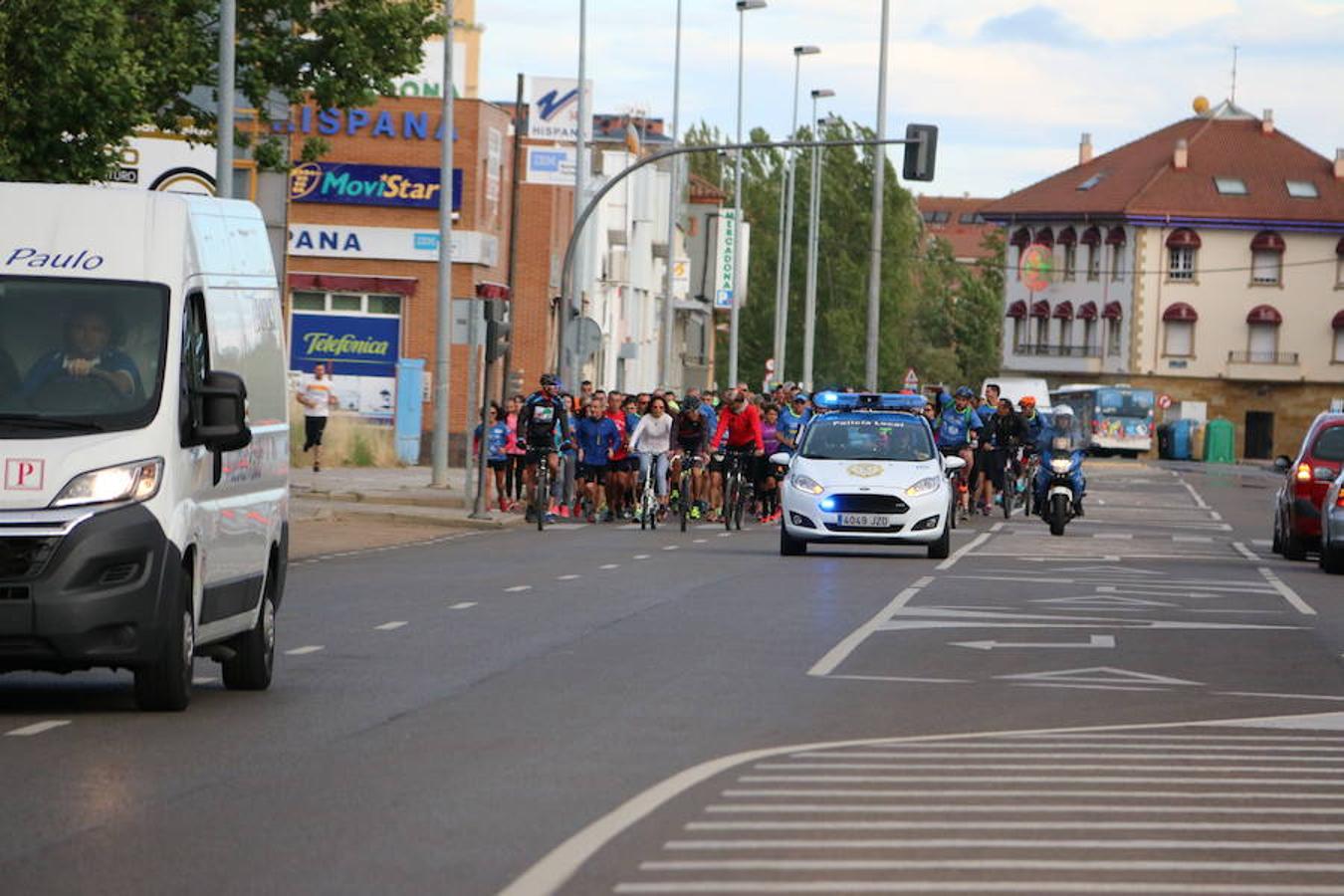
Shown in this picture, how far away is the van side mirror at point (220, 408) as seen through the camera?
41.7 feet

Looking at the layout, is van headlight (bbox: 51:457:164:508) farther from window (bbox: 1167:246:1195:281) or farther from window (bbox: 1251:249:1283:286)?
window (bbox: 1251:249:1283:286)

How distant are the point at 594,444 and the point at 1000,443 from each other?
657 centimetres

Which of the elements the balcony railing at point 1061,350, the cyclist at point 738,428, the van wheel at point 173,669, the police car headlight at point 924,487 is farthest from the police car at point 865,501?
the balcony railing at point 1061,350

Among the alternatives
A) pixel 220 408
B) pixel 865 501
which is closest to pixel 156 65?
pixel 865 501

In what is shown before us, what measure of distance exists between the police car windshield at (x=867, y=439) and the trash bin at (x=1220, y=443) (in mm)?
85528

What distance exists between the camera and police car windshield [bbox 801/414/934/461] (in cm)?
2981

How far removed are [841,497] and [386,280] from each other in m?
29.4

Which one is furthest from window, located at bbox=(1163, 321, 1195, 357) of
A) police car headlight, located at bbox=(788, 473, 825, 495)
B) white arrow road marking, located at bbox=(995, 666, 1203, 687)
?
white arrow road marking, located at bbox=(995, 666, 1203, 687)

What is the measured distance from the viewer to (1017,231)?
133m

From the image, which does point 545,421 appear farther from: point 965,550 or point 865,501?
point 865,501

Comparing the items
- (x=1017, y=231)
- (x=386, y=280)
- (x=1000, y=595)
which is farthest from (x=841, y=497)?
(x=1017, y=231)

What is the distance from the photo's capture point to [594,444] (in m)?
37.7

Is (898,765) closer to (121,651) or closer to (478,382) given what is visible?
(121,651)

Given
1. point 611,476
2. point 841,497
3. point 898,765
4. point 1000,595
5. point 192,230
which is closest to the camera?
A: point 898,765
